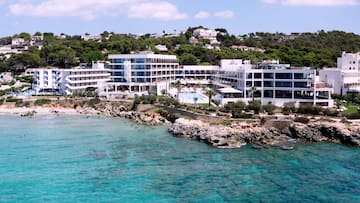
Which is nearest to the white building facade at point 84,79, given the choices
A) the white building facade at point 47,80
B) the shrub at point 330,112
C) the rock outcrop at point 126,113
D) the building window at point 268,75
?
the white building facade at point 47,80

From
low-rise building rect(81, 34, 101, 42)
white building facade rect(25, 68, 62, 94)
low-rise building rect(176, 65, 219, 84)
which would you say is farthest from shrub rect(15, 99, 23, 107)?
low-rise building rect(81, 34, 101, 42)

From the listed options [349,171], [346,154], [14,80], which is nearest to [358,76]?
[346,154]

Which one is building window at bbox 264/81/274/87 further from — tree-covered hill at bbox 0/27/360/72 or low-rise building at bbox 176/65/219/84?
tree-covered hill at bbox 0/27/360/72

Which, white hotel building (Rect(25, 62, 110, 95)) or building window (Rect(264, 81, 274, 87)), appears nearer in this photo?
building window (Rect(264, 81, 274, 87))

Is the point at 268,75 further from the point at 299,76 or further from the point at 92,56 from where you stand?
the point at 92,56

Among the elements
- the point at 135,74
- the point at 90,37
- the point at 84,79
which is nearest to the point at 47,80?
the point at 84,79

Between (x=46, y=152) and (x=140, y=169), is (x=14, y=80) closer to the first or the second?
(x=46, y=152)
